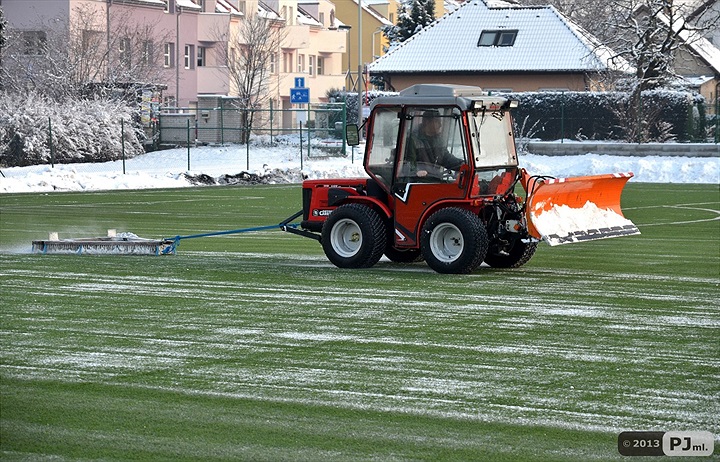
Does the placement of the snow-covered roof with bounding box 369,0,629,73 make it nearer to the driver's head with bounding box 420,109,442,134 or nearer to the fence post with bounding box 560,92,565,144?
the fence post with bounding box 560,92,565,144

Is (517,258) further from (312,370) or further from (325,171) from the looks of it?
(325,171)

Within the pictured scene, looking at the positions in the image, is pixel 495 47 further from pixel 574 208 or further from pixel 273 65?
pixel 574 208

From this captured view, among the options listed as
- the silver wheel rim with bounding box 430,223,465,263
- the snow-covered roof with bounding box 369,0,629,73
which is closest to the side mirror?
the silver wheel rim with bounding box 430,223,465,263

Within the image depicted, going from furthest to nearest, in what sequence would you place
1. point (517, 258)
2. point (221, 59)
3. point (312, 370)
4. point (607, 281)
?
point (221, 59) < point (517, 258) < point (607, 281) < point (312, 370)

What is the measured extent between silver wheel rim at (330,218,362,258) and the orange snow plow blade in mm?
2253

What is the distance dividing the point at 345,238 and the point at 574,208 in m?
3.00

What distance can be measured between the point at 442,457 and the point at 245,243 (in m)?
13.7

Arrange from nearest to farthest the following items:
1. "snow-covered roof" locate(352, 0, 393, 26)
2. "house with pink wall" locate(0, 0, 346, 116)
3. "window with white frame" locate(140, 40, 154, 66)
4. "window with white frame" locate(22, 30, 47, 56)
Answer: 1. "window with white frame" locate(22, 30, 47, 56)
2. "house with pink wall" locate(0, 0, 346, 116)
3. "window with white frame" locate(140, 40, 154, 66)
4. "snow-covered roof" locate(352, 0, 393, 26)

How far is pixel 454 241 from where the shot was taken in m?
16.0

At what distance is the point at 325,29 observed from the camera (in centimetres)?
9538

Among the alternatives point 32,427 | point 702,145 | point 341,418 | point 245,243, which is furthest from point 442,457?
point 702,145

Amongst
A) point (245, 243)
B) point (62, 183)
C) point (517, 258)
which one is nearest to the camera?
point (517, 258)

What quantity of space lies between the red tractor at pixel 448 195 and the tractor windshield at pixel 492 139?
0.01 metres

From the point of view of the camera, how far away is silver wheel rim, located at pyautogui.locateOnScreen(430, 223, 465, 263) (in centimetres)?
1588
